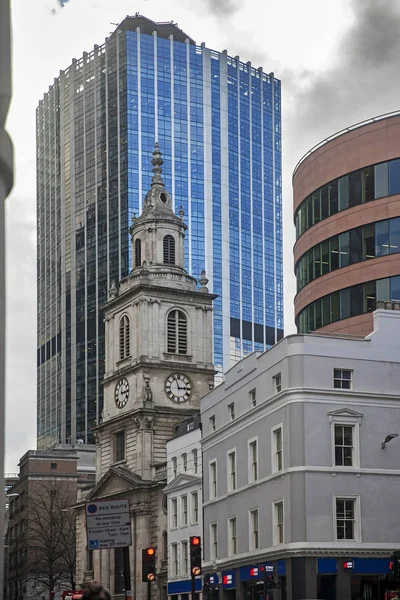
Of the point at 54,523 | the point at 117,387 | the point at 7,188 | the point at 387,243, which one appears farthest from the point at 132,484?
the point at 7,188

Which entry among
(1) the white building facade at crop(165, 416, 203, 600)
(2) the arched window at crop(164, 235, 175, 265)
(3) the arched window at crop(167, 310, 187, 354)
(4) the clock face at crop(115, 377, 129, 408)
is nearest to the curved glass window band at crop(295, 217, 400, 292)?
(1) the white building facade at crop(165, 416, 203, 600)

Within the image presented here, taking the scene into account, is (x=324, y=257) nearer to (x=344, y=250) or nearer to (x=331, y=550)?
(x=344, y=250)

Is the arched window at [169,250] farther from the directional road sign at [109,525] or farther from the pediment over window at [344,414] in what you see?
the directional road sign at [109,525]

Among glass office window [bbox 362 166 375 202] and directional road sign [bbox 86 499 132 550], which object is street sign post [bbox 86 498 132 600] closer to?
A: directional road sign [bbox 86 499 132 550]

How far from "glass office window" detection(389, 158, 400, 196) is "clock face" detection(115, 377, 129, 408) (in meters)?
42.3

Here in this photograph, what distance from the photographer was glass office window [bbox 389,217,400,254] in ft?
212

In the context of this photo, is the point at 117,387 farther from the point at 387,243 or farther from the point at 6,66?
the point at 6,66

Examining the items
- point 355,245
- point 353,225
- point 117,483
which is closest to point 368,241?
point 355,245

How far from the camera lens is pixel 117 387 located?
10406 cm

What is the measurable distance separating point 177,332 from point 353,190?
3828cm

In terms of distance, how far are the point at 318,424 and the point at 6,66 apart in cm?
4415

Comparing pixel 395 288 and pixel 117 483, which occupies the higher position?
pixel 395 288

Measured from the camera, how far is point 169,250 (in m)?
107

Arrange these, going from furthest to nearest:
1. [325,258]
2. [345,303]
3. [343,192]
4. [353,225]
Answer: [325,258]
[343,192]
[345,303]
[353,225]
